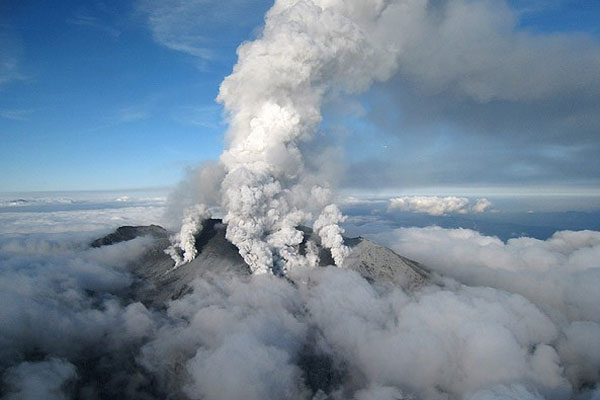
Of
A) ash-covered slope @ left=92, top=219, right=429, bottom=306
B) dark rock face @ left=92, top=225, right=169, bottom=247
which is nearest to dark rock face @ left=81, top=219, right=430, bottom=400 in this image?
ash-covered slope @ left=92, top=219, right=429, bottom=306

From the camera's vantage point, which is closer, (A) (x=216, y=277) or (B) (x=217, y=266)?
(A) (x=216, y=277)

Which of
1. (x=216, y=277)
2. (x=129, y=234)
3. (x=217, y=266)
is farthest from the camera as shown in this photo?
(x=129, y=234)

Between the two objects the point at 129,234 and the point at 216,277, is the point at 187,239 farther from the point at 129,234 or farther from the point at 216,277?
the point at 129,234

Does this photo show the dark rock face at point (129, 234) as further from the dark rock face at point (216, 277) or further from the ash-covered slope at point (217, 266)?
the ash-covered slope at point (217, 266)

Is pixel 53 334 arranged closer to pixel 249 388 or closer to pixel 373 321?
pixel 249 388

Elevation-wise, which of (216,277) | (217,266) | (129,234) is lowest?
(216,277)

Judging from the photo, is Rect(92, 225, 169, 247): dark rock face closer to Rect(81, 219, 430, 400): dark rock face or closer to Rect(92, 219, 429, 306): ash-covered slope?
Rect(81, 219, 430, 400): dark rock face

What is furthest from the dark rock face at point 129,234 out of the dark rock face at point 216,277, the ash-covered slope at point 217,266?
the ash-covered slope at point 217,266

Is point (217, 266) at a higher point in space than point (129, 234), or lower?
lower

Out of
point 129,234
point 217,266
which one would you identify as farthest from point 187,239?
point 129,234

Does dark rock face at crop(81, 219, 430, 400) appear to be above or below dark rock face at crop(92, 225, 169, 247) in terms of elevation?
below

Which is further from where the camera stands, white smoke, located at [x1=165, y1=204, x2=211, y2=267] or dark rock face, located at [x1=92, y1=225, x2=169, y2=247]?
dark rock face, located at [x1=92, y1=225, x2=169, y2=247]
